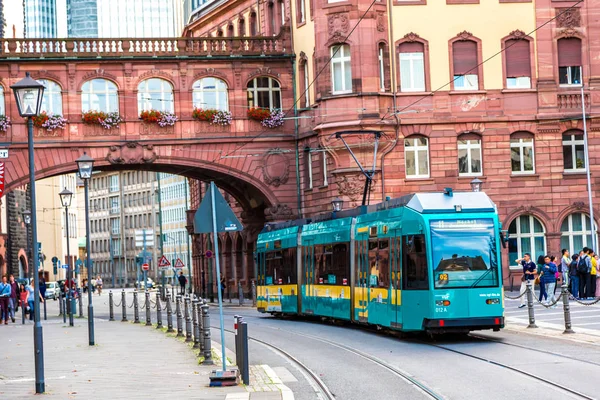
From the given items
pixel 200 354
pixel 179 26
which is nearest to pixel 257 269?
pixel 200 354

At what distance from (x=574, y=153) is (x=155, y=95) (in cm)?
1705

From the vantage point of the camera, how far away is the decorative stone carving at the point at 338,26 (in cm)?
4891

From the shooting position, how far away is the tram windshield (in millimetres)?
24219

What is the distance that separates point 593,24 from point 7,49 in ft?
77.4

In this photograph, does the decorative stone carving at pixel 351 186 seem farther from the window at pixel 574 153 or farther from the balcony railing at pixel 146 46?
the window at pixel 574 153

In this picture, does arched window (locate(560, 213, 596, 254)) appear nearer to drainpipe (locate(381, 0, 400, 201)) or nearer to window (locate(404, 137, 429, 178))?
window (locate(404, 137, 429, 178))

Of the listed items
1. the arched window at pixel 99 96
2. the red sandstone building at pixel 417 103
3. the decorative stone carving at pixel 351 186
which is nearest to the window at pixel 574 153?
the red sandstone building at pixel 417 103

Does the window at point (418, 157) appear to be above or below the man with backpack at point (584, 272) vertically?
above

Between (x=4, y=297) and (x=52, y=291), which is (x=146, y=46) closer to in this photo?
(x=4, y=297)

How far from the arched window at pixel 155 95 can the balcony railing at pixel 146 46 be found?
1.19 m

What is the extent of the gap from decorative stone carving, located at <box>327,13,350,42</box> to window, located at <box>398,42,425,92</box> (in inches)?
93.4

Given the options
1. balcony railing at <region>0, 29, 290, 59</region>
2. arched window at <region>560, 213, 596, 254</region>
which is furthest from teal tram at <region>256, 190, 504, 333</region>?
balcony railing at <region>0, 29, 290, 59</region>

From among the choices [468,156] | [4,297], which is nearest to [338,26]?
[468,156]

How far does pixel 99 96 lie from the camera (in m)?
52.4
